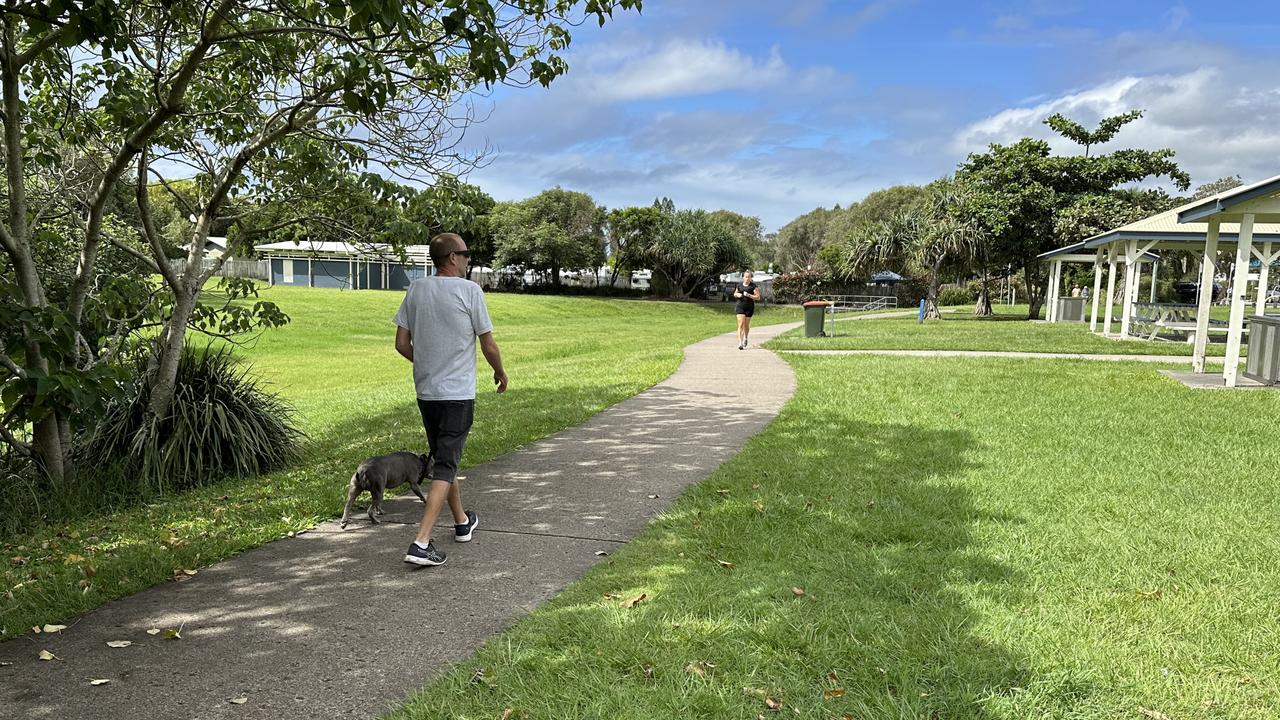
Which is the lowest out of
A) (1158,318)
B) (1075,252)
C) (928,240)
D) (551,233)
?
(1158,318)

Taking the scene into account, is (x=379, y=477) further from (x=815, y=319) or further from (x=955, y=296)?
(x=955, y=296)

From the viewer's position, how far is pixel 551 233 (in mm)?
54938

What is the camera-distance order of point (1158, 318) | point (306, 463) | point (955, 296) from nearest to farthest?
1. point (306, 463)
2. point (1158, 318)
3. point (955, 296)

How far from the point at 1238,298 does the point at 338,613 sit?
1210cm

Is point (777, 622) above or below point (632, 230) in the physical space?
below

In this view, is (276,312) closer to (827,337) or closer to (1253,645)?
(1253,645)

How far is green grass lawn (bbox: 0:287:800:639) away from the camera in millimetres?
4113

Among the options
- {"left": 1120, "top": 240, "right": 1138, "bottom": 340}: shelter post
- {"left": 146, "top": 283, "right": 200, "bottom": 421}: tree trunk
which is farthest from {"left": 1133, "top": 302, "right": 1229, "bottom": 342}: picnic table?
{"left": 146, "top": 283, "right": 200, "bottom": 421}: tree trunk

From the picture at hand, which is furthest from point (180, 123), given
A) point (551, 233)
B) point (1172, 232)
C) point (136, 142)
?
point (551, 233)

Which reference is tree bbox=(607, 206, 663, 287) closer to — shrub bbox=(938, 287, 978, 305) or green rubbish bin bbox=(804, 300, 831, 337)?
shrub bbox=(938, 287, 978, 305)

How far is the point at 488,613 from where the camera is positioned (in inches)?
141

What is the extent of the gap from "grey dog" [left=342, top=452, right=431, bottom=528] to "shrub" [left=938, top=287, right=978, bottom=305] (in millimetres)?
56874

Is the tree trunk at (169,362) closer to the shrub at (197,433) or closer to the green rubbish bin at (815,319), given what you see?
the shrub at (197,433)

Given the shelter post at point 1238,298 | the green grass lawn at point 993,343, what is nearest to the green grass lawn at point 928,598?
the shelter post at point 1238,298
